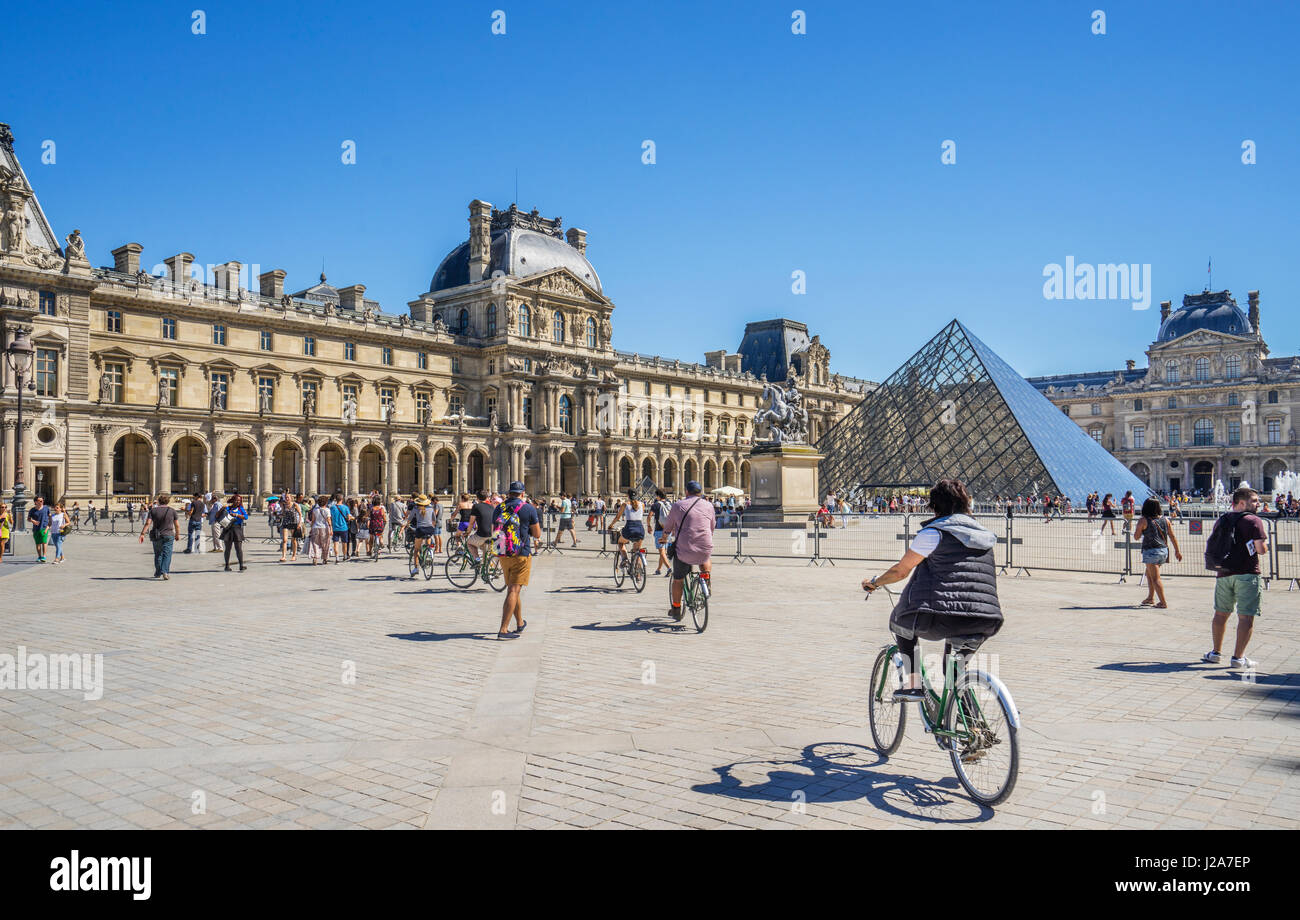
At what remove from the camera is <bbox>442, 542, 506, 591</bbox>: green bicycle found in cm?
1448

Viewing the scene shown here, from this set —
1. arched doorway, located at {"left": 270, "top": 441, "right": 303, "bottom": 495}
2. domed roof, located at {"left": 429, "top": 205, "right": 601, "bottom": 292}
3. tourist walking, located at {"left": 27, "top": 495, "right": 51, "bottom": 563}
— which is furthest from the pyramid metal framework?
tourist walking, located at {"left": 27, "top": 495, "right": 51, "bottom": 563}

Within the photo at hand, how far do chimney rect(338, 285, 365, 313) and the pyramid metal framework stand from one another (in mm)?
30264

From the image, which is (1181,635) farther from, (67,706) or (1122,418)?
(1122,418)

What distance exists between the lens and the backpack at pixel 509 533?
9.80m

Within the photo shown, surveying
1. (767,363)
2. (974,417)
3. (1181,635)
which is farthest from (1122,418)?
(1181,635)

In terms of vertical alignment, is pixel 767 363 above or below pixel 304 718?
above

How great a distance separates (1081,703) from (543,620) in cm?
626

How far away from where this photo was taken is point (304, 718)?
6391 millimetres

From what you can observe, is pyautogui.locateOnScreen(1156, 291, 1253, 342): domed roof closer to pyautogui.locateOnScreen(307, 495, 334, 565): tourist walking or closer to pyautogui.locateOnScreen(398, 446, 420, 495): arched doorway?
pyautogui.locateOnScreen(398, 446, 420, 495): arched doorway

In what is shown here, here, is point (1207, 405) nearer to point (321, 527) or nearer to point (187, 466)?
point (187, 466)

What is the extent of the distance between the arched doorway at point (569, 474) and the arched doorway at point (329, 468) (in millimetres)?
15739

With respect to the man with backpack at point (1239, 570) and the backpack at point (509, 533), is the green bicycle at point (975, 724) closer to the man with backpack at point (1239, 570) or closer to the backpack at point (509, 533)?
the man with backpack at point (1239, 570)

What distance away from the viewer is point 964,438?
5050 centimetres
